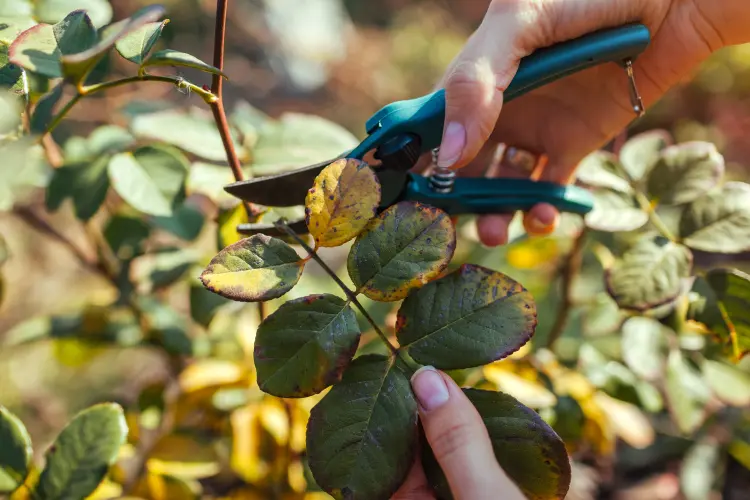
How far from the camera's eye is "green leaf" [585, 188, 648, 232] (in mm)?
900

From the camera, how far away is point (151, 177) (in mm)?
882

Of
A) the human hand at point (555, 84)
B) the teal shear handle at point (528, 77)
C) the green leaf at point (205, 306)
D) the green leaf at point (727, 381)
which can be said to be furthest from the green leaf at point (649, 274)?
the green leaf at point (205, 306)

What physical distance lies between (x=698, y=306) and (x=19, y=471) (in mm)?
886

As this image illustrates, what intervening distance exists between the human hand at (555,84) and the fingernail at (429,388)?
0.95 feet

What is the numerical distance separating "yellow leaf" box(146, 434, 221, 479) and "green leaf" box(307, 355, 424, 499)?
1.76 feet

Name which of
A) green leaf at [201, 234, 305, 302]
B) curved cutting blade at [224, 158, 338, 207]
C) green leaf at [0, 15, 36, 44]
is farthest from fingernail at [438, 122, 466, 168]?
green leaf at [0, 15, 36, 44]

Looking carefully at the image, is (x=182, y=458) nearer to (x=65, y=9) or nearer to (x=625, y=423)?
(x=65, y=9)

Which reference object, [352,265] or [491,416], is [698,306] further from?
[352,265]

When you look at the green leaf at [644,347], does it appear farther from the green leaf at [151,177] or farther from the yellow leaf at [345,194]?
the green leaf at [151,177]

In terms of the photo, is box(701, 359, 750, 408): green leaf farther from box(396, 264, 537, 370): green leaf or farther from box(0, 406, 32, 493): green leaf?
box(0, 406, 32, 493): green leaf

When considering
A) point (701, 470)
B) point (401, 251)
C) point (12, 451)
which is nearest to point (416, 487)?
point (401, 251)

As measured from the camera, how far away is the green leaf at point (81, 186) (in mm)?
926

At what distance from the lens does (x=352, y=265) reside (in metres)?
0.61

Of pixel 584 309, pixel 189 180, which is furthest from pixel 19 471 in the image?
pixel 584 309
